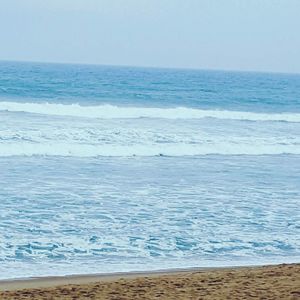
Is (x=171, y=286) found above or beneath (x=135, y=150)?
above

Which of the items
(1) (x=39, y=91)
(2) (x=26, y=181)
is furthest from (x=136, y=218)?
(1) (x=39, y=91)

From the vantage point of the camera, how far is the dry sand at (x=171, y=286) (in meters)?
7.09

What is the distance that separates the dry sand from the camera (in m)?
7.09

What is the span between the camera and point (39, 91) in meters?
47.5

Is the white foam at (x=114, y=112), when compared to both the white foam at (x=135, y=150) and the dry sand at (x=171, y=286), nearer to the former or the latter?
the white foam at (x=135, y=150)

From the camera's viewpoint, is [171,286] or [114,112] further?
[114,112]

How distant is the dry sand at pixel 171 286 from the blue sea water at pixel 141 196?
634 millimetres

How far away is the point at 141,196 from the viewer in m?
13.8

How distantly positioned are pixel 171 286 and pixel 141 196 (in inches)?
248

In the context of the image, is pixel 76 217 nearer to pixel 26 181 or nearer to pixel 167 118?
pixel 26 181

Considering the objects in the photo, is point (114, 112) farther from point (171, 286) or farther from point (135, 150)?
point (171, 286)

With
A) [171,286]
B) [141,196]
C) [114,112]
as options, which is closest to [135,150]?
[141,196]

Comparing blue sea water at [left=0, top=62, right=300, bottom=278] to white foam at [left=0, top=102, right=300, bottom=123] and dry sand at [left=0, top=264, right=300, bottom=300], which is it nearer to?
dry sand at [left=0, top=264, right=300, bottom=300]

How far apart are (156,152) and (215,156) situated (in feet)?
6.04
